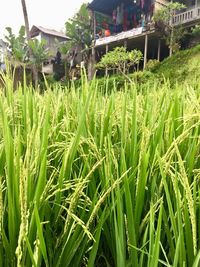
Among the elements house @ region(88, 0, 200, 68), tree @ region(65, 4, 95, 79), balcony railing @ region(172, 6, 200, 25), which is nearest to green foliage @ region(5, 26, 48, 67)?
tree @ region(65, 4, 95, 79)

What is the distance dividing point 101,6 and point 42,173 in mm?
24174

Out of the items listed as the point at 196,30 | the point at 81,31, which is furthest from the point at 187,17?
the point at 81,31

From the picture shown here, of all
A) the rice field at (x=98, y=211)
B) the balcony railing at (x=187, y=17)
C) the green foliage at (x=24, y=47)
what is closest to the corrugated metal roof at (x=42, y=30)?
the green foliage at (x=24, y=47)

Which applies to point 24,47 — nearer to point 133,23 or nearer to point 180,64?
point 133,23

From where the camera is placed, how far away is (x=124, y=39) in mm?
18953

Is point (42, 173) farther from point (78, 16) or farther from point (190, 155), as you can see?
point (78, 16)

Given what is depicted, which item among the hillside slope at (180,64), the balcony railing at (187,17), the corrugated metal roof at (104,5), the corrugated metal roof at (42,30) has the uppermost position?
the corrugated metal roof at (104,5)

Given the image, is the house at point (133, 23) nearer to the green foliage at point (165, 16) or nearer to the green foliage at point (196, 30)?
the green foliage at point (165, 16)

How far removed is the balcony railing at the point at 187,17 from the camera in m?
16.2

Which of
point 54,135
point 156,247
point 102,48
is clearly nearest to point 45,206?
point 156,247

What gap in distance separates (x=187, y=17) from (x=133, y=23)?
5660 millimetres

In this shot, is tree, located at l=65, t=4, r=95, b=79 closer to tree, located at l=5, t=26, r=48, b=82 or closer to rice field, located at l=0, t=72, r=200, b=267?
tree, located at l=5, t=26, r=48, b=82

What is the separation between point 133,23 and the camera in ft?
71.0

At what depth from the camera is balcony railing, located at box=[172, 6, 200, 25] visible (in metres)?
16.2
